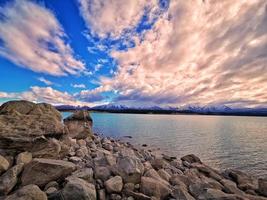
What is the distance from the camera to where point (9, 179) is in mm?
6766

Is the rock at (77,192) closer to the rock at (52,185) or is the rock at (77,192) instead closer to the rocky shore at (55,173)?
the rocky shore at (55,173)

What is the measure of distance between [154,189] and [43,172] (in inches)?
175

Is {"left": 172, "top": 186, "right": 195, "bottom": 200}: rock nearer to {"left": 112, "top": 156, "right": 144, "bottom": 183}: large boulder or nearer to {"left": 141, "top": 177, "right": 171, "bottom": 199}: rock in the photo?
{"left": 141, "top": 177, "right": 171, "bottom": 199}: rock

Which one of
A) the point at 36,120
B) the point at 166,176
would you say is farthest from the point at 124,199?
the point at 36,120

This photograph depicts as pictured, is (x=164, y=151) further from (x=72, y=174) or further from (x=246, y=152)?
(x=72, y=174)

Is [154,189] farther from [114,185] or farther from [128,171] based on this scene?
[114,185]

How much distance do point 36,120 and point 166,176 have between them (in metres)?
7.64

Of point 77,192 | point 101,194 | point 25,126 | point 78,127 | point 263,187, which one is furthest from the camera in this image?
point 78,127

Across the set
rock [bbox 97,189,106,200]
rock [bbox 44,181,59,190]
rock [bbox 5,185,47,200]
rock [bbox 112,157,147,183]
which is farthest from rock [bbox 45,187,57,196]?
rock [bbox 112,157,147,183]

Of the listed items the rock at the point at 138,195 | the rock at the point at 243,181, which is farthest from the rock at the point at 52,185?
the rock at the point at 243,181

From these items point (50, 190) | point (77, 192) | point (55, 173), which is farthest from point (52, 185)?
point (77, 192)

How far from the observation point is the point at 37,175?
23.2ft

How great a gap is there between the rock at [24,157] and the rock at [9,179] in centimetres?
45

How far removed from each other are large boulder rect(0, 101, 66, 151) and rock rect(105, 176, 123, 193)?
3876 millimetres
